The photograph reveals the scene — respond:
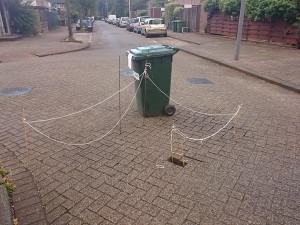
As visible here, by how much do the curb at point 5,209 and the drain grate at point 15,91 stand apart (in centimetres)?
491

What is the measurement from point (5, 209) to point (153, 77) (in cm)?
351

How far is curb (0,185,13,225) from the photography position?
283 cm

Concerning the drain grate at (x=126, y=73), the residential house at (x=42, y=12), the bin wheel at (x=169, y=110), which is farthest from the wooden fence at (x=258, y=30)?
the residential house at (x=42, y=12)

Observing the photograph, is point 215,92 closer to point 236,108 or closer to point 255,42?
point 236,108

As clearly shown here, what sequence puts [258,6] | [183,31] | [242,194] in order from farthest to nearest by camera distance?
[183,31], [258,6], [242,194]

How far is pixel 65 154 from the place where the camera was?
4.42 m

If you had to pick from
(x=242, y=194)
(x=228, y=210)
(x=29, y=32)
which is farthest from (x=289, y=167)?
(x=29, y=32)

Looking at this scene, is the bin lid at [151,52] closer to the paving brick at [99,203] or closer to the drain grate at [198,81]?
the paving brick at [99,203]

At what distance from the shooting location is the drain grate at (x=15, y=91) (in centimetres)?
763

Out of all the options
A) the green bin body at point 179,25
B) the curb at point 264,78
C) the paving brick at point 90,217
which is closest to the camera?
the paving brick at point 90,217

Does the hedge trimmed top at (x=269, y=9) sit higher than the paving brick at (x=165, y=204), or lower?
higher

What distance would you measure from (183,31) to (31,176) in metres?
26.2

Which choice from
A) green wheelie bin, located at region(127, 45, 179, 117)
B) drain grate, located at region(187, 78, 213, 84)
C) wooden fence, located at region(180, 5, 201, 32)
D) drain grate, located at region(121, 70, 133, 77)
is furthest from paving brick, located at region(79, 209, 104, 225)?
wooden fence, located at region(180, 5, 201, 32)

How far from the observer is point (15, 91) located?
7910mm
